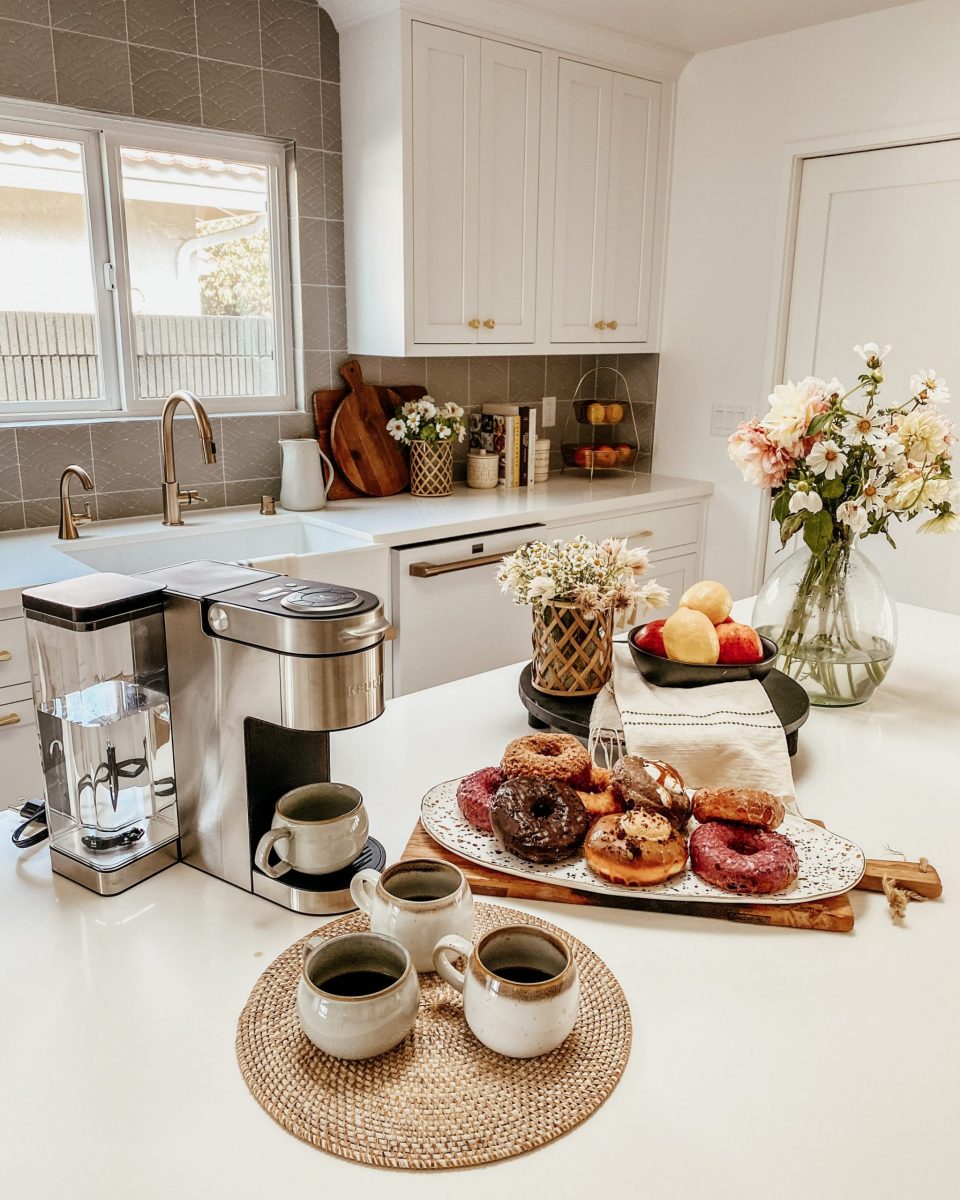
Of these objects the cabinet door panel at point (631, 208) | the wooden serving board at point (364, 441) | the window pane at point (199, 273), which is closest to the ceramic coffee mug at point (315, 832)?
the window pane at point (199, 273)

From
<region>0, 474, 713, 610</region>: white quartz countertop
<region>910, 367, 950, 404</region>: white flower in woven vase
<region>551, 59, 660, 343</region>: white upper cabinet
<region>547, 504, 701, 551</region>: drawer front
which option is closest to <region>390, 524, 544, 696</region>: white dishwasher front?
<region>0, 474, 713, 610</region>: white quartz countertop

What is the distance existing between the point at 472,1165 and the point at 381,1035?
0.40 ft

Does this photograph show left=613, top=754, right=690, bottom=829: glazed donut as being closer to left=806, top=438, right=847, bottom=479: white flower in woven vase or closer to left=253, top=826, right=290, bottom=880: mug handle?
left=253, top=826, right=290, bottom=880: mug handle

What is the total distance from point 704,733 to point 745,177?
280cm

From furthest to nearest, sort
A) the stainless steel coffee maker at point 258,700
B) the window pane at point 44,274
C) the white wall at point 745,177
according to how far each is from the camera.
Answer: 1. the white wall at point 745,177
2. the window pane at point 44,274
3. the stainless steel coffee maker at point 258,700

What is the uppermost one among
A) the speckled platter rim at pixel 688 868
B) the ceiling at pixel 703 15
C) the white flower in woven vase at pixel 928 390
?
the ceiling at pixel 703 15

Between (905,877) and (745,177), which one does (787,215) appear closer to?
(745,177)

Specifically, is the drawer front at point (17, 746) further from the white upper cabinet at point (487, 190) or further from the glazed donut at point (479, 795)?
the white upper cabinet at point (487, 190)

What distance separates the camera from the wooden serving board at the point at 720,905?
990 millimetres

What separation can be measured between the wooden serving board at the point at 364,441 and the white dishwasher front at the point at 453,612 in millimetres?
547

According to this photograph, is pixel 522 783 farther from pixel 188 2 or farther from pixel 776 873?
pixel 188 2

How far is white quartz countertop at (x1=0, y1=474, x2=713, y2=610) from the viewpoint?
2.47 meters

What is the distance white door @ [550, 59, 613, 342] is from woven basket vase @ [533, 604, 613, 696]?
2250 mm

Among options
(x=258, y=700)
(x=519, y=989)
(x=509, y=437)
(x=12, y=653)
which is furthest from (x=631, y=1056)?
(x=509, y=437)
